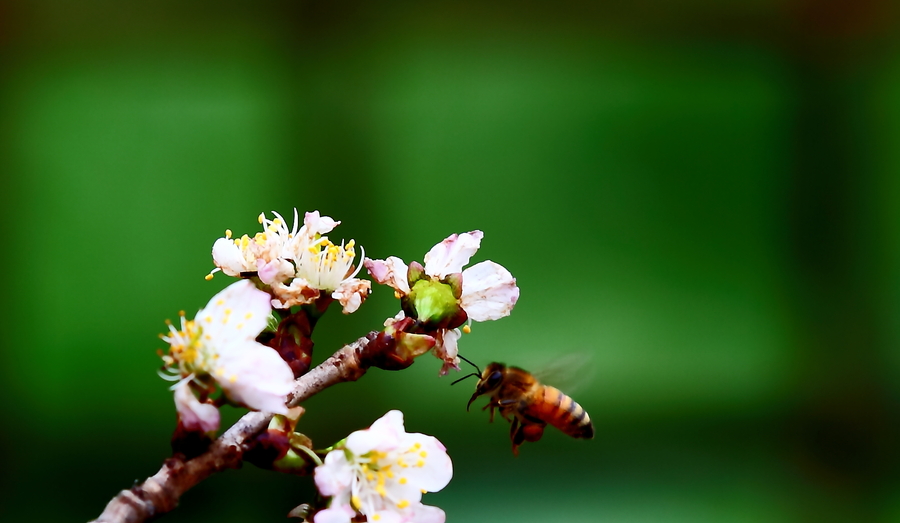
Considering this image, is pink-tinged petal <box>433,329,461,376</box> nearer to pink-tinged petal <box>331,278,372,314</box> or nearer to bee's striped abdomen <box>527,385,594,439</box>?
pink-tinged petal <box>331,278,372,314</box>

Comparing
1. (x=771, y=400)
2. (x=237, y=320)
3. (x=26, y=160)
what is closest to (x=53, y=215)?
(x=26, y=160)

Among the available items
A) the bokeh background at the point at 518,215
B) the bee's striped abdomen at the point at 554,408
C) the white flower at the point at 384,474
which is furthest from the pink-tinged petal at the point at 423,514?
the bokeh background at the point at 518,215

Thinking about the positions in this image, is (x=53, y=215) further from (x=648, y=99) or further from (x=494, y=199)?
(x=648, y=99)

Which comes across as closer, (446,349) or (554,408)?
(446,349)

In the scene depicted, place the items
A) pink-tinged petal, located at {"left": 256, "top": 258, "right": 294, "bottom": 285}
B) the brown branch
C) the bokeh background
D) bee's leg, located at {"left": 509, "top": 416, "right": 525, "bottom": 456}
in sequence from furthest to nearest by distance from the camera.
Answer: the bokeh background, bee's leg, located at {"left": 509, "top": 416, "right": 525, "bottom": 456}, pink-tinged petal, located at {"left": 256, "top": 258, "right": 294, "bottom": 285}, the brown branch

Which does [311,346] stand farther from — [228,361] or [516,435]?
[516,435]

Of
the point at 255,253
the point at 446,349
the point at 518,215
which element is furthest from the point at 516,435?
the point at 518,215

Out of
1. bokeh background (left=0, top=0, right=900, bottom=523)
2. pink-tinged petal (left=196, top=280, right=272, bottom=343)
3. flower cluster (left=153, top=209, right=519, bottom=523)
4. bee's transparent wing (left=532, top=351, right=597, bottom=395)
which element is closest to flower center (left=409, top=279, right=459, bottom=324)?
flower cluster (left=153, top=209, right=519, bottom=523)

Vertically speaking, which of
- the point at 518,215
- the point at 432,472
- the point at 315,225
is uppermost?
the point at 315,225
